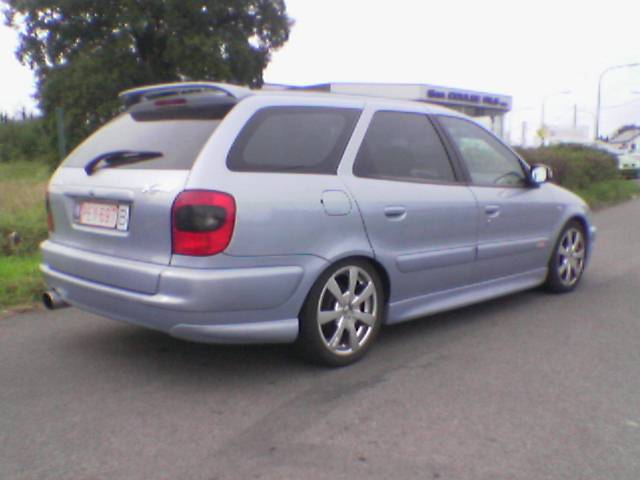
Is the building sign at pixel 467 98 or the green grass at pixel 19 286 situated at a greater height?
the building sign at pixel 467 98

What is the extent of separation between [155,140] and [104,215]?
0.51m

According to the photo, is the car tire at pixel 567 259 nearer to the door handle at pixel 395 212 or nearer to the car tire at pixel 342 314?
the door handle at pixel 395 212

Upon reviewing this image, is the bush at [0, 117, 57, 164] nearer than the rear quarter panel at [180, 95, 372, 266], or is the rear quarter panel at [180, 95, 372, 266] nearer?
the rear quarter panel at [180, 95, 372, 266]

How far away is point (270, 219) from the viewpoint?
3645 millimetres

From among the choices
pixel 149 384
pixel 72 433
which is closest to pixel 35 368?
pixel 149 384

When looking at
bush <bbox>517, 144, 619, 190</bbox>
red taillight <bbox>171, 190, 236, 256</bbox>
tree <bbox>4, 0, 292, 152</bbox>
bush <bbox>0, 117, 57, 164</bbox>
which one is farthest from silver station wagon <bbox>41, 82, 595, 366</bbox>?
bush <bbox>0, 117, 57, 164</bbox>

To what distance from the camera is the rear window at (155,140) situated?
3730 millimetres

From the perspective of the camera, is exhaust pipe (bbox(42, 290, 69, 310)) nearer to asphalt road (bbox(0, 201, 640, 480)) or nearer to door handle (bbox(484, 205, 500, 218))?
asphalt road (bbox(0, 201, 640, 480))

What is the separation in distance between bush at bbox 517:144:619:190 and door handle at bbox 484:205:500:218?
970 centimetres

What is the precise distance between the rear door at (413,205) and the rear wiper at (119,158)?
1.16 metres

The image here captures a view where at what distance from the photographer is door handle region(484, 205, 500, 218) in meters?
5.11

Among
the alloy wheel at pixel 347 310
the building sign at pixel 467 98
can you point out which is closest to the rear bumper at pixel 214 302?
the alloy wheel at pixel 347 310

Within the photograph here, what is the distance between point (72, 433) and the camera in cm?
325

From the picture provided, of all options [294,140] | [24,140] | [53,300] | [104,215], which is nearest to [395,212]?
[294,140]
